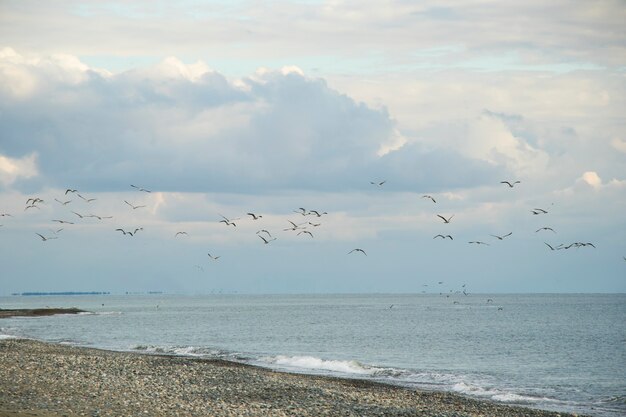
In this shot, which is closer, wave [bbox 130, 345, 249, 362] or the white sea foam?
the white sea foam

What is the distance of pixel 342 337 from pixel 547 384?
4891 cm

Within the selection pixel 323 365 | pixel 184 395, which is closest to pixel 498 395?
pixel 323 365

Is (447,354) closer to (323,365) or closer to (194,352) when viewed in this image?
(323,365)

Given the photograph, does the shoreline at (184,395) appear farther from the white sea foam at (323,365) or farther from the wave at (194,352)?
the wave at (194,352)

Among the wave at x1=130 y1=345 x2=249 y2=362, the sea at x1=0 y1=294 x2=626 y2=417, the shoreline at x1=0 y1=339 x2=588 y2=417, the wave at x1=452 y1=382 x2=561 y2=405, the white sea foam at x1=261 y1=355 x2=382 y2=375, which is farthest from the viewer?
the wave at x1=130 y1=345 x2=249 y2=362

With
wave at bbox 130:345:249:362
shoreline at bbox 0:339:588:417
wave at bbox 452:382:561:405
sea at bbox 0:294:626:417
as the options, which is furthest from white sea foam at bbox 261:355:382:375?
shoreline at bbox 0:339:588:417

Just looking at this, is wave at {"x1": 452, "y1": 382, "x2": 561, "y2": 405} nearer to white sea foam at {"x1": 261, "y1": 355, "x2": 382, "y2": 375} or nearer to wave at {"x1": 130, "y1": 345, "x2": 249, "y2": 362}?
white sea foam at {"x1": 261, "y1": 355, "x2": 382, "y2": 375}

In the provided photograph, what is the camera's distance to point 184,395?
32.3 metres

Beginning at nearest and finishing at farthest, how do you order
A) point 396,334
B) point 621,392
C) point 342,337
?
point 621,392
point 342,337
point 396,334

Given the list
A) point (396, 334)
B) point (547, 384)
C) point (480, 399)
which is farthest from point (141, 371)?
point (396, 334)

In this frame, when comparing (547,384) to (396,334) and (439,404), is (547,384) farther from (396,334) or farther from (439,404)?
(396,334)

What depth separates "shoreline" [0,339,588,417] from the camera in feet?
90.4

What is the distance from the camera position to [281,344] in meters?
87.8

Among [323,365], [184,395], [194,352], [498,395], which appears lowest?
[194,352]
